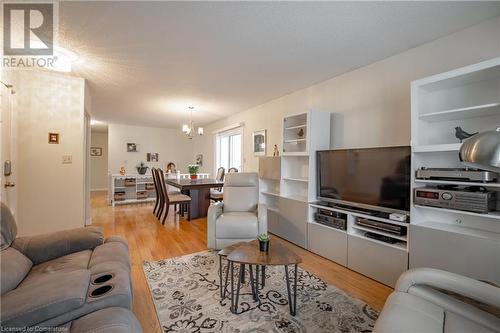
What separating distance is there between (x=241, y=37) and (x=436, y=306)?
7.97 ft

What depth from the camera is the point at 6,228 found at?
5.07 ft

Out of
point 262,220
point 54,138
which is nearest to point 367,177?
point 262,220

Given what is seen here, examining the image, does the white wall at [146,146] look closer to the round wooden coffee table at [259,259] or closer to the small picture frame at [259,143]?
the small picture frame at [259,143]

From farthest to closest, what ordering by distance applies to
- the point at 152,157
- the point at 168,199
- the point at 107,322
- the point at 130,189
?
the point at 152,157
the point at 130,189
the point at 168,199
the point at 107,322

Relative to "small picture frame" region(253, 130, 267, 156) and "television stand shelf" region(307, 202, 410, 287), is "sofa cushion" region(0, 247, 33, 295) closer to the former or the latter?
"television stand shelf" region(307, 202, 410, 287)

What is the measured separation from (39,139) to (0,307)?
280 cm

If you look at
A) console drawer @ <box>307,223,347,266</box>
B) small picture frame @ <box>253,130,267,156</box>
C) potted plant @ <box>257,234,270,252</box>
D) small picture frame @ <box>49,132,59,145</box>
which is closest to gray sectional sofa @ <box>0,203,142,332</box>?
potted plant @ <box>257,234,270,252</box>

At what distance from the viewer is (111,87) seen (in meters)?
3.60

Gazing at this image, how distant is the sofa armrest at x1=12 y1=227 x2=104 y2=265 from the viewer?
1.66 metres

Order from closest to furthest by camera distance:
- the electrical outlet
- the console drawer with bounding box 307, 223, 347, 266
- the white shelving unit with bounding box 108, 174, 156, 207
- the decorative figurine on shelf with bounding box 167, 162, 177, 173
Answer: the console drawer with bounding box 307, 223, 347, 266 < the electrical outlet < the white shelving unit with bounding box 108, 174, 156, 207 < the decorative figurine on shelf with bounding box 167, 162, 177, 173

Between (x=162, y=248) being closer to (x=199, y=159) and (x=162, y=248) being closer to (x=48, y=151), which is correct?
(x=48, y=151)

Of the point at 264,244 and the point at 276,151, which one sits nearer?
the point at 264,244

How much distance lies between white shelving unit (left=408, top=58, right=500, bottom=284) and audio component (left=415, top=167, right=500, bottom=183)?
0.04 m

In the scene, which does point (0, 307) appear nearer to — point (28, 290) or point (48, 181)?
point (28, 290)
